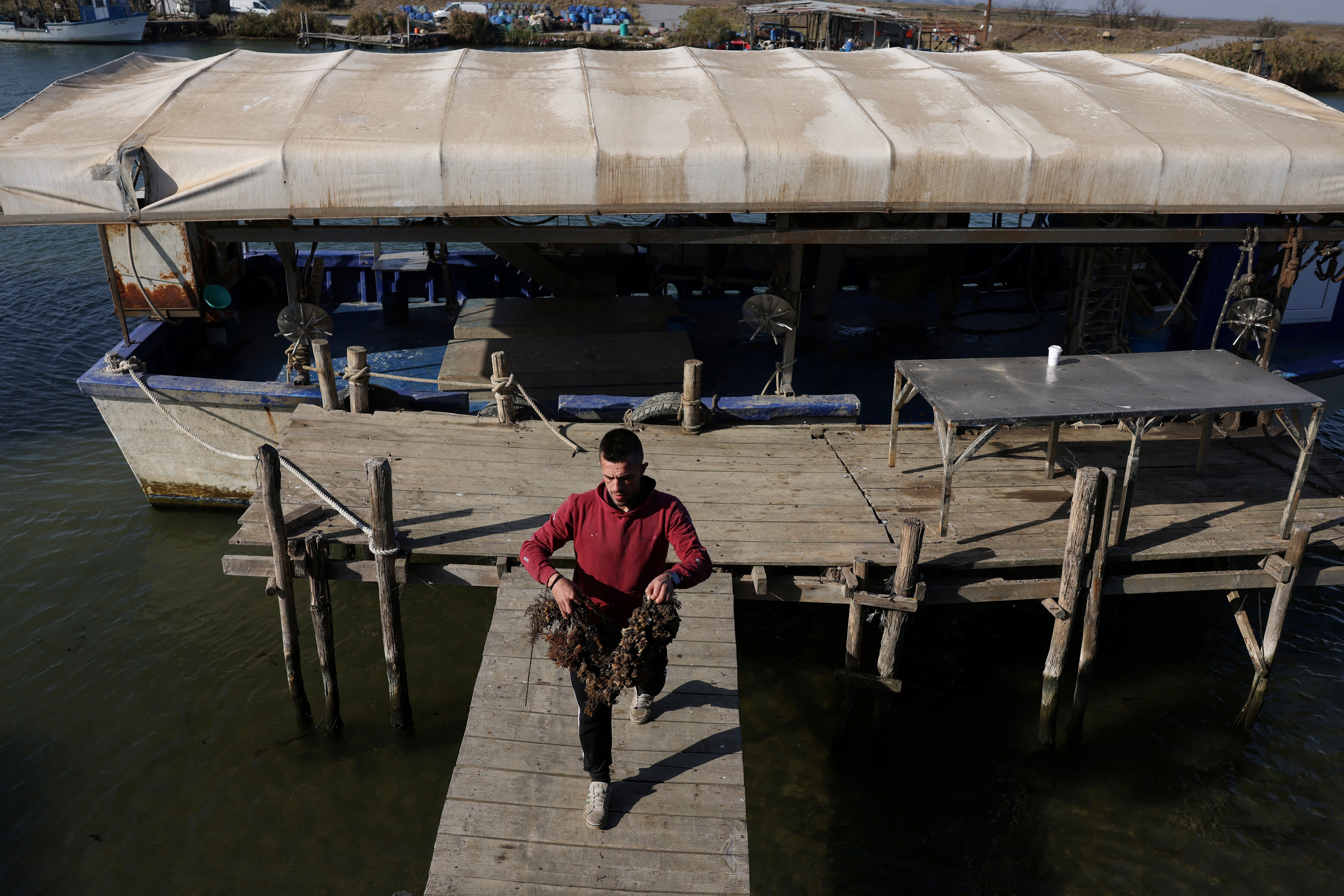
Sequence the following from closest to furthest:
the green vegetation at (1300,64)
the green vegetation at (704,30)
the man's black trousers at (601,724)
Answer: the man's black trousers at (601,724) → the green vegetation at (1300,64) → the green vegetation at (704,30)

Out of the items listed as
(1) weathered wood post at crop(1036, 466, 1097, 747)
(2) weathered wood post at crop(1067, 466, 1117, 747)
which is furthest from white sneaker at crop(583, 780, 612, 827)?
(2) weathered wood post at crop(1067, 466, 1117, 747)

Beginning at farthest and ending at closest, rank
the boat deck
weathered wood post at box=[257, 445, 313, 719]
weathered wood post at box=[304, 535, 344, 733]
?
the boat deck
weathered wood post at box=[304, 535, 344, 733]
weathered wood post at box=[257, 445, 313, 719]

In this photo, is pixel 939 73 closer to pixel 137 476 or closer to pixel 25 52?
pixel 137 476

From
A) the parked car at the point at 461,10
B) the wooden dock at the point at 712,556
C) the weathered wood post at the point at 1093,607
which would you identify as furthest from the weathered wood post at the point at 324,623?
the parked car at the point at 461,10

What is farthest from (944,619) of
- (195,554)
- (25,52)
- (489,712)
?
(25,52)

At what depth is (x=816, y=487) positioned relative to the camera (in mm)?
9812

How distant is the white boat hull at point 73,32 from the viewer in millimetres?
53406

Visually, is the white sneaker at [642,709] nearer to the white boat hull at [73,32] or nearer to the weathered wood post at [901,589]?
the weathered wood post at [901,589]

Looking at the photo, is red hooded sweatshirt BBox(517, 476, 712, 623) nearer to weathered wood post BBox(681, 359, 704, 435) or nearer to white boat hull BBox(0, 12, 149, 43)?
weathered wood post BBox(681, 359, 704, 435)

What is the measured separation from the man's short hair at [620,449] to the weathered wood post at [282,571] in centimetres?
426

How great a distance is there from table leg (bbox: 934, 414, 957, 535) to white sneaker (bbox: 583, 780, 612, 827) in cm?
432

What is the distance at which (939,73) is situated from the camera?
12.2m

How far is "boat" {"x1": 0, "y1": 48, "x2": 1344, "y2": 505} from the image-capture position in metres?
10.1

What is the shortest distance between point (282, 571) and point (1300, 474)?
956cm
